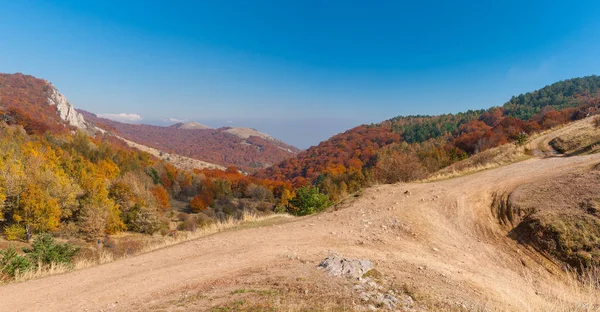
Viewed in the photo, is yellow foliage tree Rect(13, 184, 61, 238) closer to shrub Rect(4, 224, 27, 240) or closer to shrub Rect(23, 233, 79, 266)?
shrub Rect(4, 224, 27, 240)

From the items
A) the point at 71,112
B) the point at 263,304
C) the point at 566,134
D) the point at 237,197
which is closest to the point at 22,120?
the point at 237,197

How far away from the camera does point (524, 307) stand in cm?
578

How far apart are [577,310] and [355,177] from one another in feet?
259

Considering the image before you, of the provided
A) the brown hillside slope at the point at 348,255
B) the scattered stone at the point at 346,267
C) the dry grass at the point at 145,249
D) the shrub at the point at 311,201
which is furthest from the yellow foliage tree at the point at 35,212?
the scattered stone at the point at 346,267

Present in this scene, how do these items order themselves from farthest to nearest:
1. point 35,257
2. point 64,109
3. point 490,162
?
1. point 64,109
2. point 490,162
3. point 35,257

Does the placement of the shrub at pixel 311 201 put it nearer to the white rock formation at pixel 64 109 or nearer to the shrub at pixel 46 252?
the shrub at pixel 46 252

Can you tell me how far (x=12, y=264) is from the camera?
356 inches

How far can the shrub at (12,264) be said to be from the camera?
888 cm

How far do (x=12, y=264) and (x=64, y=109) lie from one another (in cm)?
23158

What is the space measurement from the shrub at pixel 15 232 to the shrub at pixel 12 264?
3482cm

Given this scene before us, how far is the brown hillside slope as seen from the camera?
620cm

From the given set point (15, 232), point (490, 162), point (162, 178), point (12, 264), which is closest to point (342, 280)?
point (12, 264)

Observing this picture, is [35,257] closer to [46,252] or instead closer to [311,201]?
[46,252]

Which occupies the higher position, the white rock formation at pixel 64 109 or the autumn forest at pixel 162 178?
the white rock formation at pixel 64 109
